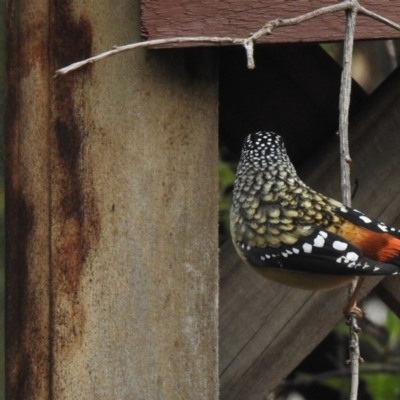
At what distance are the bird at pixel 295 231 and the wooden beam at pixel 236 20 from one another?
0.40 m

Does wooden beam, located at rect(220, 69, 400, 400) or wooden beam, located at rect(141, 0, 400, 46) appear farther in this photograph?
wooden beam, located at rect(220, 69, 400, 400)

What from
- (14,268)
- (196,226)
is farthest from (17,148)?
(196,226)

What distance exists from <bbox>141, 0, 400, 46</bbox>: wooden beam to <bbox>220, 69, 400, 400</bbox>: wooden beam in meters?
0.46

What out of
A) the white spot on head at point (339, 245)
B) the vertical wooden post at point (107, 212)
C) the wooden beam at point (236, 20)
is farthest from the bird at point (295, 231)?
the wooden beam at point (236, 20)

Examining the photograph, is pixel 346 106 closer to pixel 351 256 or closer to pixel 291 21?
pixel 291 21

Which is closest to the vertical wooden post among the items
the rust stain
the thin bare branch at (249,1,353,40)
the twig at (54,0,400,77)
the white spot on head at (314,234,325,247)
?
the rust stain

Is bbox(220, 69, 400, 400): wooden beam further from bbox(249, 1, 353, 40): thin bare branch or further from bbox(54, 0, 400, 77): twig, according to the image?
bbox(249, 1, 353, 40): thin bare branch

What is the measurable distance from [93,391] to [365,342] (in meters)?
3.01

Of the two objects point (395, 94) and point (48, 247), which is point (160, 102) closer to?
point (48, 247)

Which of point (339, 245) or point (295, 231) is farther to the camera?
point (295, 231)

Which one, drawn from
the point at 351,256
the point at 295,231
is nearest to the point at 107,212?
the point at 295,231

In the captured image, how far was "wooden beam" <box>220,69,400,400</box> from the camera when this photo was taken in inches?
106

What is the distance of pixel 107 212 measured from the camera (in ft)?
7.90

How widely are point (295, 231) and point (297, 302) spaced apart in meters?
0.33
